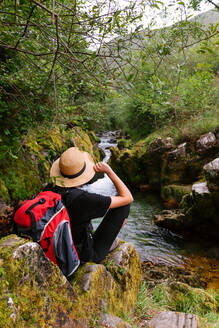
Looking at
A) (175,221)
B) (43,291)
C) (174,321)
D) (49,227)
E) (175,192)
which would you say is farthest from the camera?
(175,192)

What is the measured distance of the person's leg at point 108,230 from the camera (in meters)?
2.71

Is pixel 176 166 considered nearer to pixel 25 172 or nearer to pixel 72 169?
pixel 25 172

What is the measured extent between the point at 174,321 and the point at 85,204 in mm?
1675

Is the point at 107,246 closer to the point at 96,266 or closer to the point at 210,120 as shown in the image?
the point at 96,266

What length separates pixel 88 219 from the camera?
236 centimetres

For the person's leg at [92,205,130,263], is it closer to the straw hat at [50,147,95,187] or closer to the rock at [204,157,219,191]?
the straw hat at [50,147,95,187]

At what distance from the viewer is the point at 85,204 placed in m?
2.26

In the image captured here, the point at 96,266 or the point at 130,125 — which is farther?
the point at 130,125

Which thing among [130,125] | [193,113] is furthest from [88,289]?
[130,125]

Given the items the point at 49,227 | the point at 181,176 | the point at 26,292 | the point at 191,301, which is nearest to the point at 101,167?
the point at 49,227

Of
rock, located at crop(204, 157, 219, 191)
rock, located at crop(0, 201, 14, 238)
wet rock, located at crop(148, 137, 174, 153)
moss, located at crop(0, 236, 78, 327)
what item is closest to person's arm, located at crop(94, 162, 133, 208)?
moss, located at crop(0, 236, 78, 327)

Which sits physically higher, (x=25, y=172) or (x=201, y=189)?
(x=25, y=172)

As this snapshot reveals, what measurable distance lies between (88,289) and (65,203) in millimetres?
846

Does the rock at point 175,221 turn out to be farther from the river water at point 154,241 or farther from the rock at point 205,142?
the rock at point 205,142
